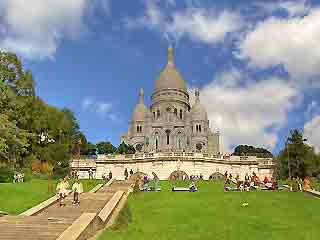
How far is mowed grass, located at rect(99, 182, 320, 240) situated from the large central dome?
84255mm

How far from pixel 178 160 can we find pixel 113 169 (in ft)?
31.2

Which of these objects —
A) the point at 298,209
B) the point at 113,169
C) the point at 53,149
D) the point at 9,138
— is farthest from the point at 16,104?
the point at 298,209

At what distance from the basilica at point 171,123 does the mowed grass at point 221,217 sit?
231 ft

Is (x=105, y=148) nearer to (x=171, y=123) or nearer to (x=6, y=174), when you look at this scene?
(x=171, y=123)

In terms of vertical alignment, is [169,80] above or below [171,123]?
above

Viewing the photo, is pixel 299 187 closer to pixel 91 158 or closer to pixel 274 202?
pixel 274 202

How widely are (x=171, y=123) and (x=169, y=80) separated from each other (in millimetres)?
15423

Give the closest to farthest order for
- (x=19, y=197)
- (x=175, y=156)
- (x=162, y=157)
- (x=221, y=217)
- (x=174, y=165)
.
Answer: (x=221, y=217) < (x=19, y=197) < (x=174, y=165) < (x=175, y=156) < (x=162, y=157)

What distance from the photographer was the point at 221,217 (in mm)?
20109

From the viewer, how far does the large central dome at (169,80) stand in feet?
370

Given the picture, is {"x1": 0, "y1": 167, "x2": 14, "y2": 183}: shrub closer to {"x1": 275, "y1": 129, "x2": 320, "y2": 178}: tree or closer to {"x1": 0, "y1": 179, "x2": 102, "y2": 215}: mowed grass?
{"x1": 0, "y1": 179, "x2": 102, "y2": 215}: mowed grass

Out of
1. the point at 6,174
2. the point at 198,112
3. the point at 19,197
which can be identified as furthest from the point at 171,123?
the point at 19,197

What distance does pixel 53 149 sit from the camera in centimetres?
5609

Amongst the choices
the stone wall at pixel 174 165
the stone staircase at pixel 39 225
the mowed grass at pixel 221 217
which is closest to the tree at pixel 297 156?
the stone wall at pixel 174 165
